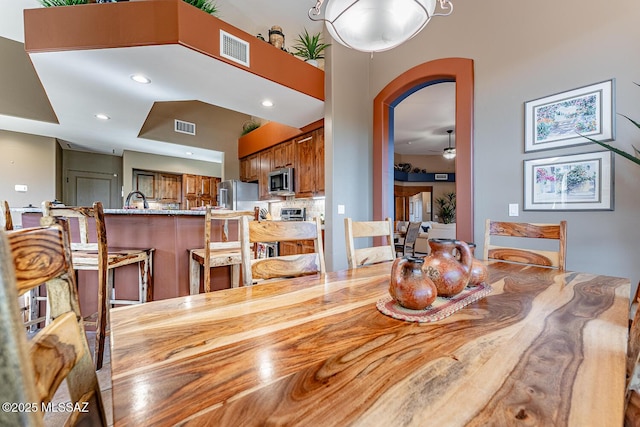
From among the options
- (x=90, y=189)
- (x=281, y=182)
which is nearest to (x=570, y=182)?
(x=281, y=182)

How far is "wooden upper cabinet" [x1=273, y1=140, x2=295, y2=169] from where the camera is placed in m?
4.36

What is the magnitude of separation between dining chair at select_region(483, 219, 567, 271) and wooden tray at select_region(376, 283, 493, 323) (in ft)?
2.61

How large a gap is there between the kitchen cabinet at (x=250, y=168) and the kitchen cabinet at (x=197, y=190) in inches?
62.4

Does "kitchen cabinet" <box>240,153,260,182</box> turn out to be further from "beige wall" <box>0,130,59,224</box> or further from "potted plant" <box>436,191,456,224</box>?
"potted plant" <box>436,191,456,224</box>

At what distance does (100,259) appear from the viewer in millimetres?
1557

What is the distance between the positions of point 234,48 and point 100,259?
6.33ft

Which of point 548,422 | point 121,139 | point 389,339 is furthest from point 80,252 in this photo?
point 121,139

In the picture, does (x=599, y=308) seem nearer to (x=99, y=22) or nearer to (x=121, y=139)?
(x=99, y=22)

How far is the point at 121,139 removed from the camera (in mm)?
5156

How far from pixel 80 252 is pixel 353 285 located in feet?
6.92

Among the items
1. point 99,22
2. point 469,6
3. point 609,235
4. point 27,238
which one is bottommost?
point 609,235

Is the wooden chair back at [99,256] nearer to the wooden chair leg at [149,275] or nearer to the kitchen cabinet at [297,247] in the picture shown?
the wooden chair leg at [149,275]

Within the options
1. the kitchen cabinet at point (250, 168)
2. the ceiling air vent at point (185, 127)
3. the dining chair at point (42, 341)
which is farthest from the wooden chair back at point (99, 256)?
the ceiling air vent at point (185, 127)

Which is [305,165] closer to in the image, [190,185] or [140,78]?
[140,78]
